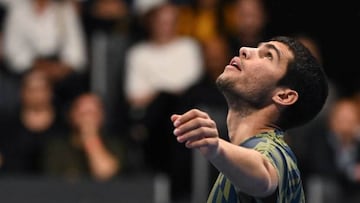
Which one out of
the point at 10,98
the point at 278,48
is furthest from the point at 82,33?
the point at 278,48

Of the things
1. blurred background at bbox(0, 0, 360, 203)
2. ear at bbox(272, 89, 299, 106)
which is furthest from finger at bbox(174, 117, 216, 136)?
blurred background at bbox(0, 0, 360, 203)

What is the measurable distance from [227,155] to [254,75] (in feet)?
2.33

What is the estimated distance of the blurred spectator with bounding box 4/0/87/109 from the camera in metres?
11.4

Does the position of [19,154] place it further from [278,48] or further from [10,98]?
[278,48]

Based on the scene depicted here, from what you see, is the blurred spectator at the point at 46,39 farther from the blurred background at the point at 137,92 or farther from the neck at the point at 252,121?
the neck at the point at 252,121

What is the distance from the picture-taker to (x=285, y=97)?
4.85 meters

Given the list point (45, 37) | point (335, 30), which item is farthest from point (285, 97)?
point (335, 30)

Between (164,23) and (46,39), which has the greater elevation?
(164,23)

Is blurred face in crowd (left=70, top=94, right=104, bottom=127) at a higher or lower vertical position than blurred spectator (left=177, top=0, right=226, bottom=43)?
lower

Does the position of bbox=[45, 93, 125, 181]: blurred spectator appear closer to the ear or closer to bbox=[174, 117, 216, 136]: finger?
the ear

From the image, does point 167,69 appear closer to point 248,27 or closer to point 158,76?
point 158,76

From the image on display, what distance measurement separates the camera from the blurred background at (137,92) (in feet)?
33.4

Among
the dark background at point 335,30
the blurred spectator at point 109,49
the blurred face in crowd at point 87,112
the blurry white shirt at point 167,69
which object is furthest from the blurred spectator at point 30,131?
the dark background at point 335,30

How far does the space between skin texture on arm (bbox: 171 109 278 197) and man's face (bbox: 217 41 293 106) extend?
1.49ft
